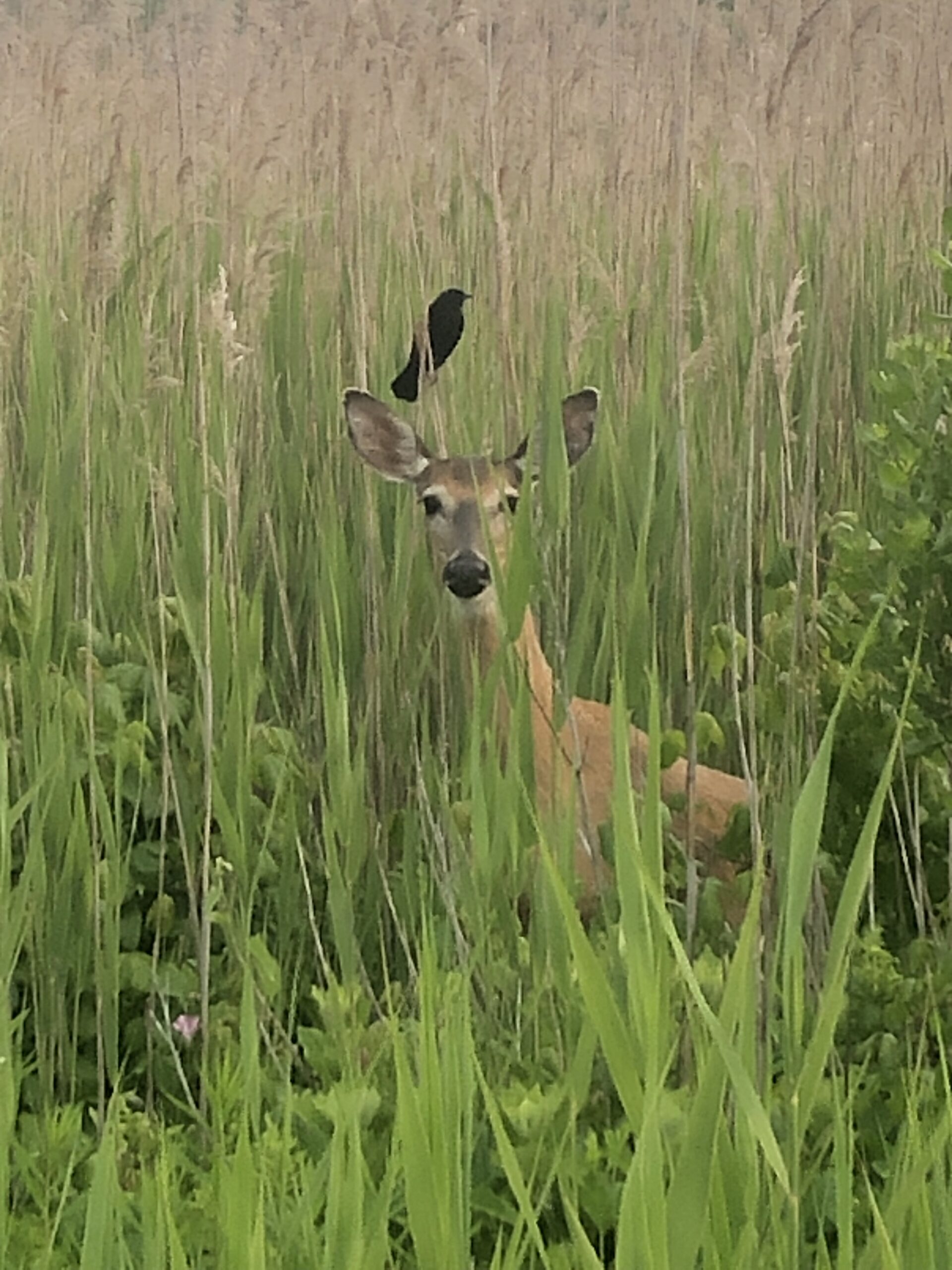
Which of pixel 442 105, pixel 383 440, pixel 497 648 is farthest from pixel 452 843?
Result: pixel 442 105

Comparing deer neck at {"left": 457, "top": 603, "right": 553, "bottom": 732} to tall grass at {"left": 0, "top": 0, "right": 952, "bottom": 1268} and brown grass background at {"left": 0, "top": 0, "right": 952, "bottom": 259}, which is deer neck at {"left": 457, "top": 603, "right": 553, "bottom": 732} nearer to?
tall grass at {"left": 0, "top": 0, "right": 952, "bottom": 1268}

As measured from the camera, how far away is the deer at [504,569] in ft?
7.61

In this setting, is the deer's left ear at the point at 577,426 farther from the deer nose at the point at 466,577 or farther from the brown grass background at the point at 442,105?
the brown grass background at the point at 442,105

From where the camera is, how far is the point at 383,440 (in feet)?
9.12

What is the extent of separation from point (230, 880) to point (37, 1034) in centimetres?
28

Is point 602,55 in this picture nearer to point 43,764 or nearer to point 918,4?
point 918,4

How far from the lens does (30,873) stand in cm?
172

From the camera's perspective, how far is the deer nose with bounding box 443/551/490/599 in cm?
272

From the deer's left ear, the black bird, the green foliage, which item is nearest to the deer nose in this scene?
the deer's left ear

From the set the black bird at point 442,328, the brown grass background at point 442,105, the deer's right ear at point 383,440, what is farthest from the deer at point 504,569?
the brown grass background at point 442,105

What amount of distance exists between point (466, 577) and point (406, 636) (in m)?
0.29

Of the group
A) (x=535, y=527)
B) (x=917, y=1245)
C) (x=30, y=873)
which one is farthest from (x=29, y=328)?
(x=917, y=1245)

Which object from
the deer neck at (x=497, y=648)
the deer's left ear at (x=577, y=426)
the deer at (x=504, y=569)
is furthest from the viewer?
the deer neck at (x=497, y=648)

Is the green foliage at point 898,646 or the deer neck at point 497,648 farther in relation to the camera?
the deer neck at point 497,648
